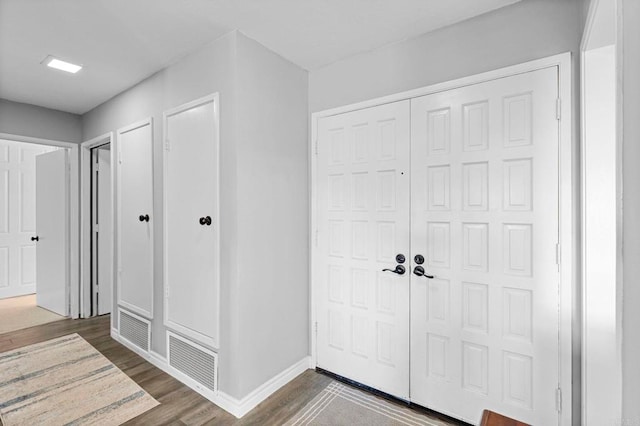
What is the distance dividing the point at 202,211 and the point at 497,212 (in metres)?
1.97

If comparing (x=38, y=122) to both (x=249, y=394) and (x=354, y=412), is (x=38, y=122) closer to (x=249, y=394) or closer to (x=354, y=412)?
(x=249, y=394)

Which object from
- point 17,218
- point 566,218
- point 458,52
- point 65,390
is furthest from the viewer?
point 17,218

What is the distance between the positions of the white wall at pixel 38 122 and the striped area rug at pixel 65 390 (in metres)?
2.29

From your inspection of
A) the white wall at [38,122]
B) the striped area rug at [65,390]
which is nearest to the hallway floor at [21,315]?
the striped area rug at [65,390]

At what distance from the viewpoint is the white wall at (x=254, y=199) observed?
2.14m

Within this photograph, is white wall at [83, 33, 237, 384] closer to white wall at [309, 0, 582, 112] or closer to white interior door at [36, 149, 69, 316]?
white wall at [309, 0, 582, 112]

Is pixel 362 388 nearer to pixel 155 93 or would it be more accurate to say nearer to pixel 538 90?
pixel 538 90

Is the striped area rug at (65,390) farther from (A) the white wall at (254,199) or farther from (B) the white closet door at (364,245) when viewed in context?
(B) the white closet door at (364,245)

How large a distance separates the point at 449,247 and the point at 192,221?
72.7 inches

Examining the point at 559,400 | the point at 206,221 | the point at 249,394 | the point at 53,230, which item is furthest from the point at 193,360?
the point at 53,230

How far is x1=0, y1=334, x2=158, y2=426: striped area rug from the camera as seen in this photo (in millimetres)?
2074

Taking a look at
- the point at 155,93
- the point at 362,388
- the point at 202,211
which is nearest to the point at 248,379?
the point at 362,388

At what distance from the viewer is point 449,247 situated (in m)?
2.02

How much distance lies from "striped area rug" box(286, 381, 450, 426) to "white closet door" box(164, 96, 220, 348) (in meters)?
0.81
